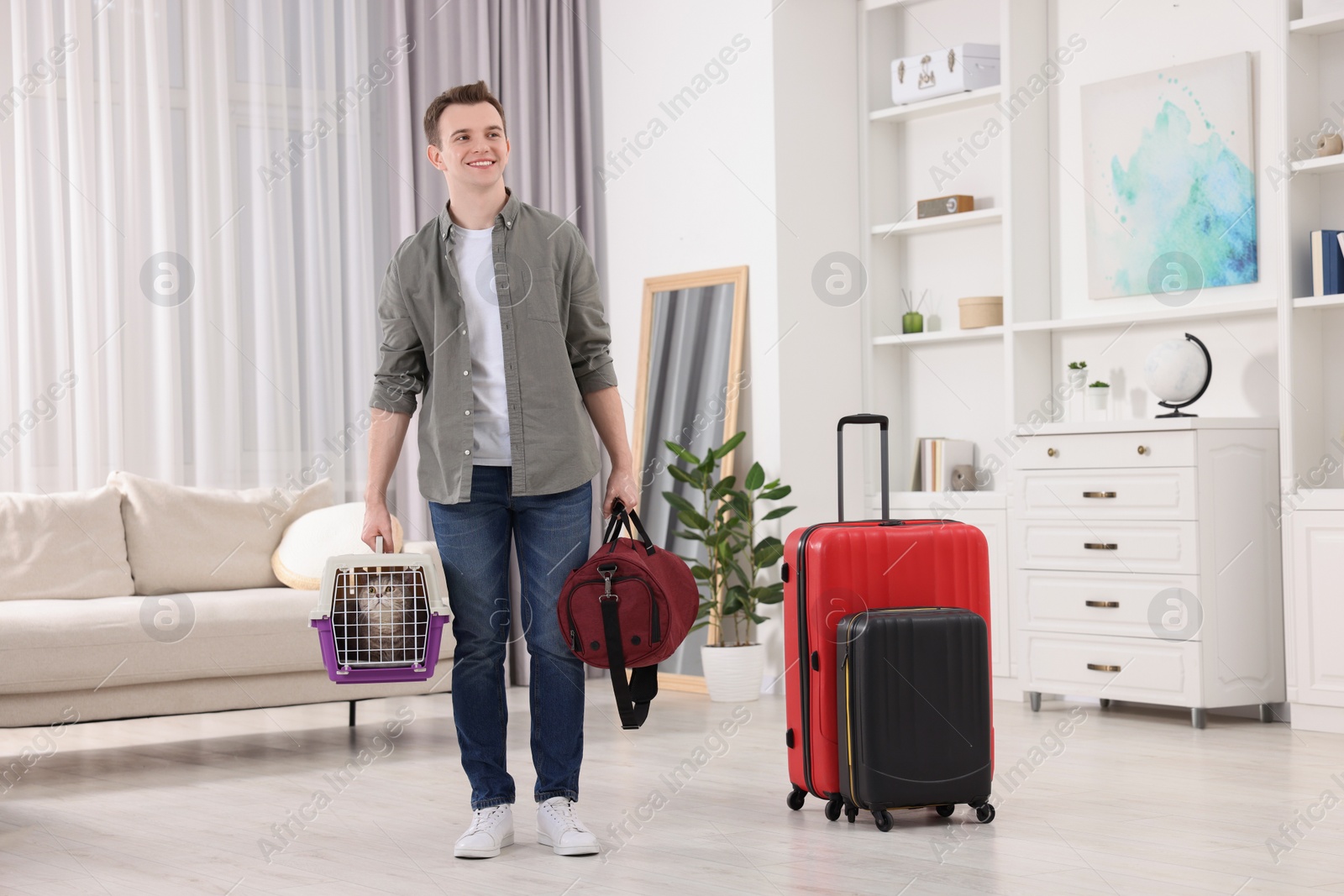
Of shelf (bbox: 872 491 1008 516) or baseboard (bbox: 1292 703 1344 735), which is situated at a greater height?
shelf (bbox: 872 491 1008 516)

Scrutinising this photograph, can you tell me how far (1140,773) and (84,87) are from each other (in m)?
3.80

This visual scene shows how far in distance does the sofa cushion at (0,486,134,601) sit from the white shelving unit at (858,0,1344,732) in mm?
2523

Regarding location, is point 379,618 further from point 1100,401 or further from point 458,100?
point 1100,401

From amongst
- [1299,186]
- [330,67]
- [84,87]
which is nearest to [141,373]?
[84,87]

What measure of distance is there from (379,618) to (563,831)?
0.50m

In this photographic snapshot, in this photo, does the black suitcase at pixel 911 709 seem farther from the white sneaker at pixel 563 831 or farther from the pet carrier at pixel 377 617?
the pet carrier at pixel 377 617

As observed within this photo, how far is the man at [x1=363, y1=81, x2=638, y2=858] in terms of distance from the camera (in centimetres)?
255

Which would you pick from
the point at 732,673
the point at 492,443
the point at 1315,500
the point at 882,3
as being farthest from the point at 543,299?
the point at 882,3

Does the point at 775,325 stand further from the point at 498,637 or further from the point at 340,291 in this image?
the point at 498,637

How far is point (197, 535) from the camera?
14.4 feet

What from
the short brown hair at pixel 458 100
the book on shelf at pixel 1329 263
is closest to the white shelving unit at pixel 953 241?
the book on shelf at pixel 1329 263

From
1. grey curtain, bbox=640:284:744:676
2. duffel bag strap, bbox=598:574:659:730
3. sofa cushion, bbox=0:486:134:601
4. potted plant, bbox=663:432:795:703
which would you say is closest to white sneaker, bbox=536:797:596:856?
duffel bag strap, bbox=598:574:659:730

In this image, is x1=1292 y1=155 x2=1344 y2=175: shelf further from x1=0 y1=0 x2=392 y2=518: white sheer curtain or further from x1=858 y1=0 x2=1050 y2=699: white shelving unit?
x1=0 y1=0 x2=392 y2=518: white sheer curtain

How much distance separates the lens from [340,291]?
5238 millimetres
